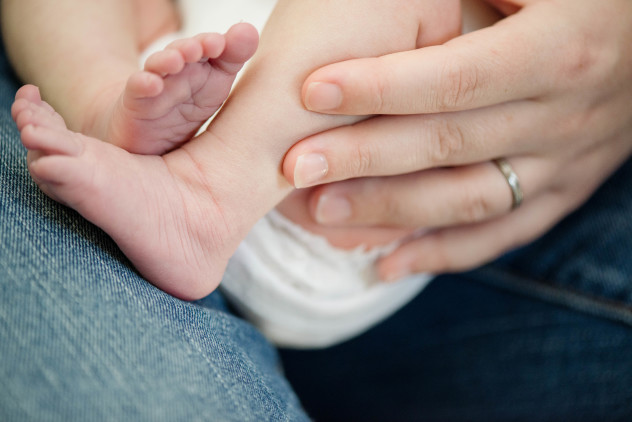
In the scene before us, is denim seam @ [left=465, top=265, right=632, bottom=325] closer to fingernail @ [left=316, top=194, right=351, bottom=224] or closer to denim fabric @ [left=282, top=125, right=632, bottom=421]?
denim fabric @ [left=282, top=125, right=632, bottom=421]

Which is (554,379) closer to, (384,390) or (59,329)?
(384,390)

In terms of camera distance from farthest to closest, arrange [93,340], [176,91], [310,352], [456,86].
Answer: [310,352], [456,86], [176,91], [93,340]

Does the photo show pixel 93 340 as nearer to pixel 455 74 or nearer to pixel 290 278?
pixel 290 278

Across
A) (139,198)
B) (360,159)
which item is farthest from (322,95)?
(139,198)

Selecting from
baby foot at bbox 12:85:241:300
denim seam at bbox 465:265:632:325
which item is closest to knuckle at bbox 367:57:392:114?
baby foot at bbox 12:85:241:300

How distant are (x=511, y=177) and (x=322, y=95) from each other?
1.19 ft

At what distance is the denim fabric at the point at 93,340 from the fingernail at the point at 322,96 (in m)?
0.27

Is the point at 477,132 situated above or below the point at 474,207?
above

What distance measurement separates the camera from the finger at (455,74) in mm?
582

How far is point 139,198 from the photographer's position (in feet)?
1.73

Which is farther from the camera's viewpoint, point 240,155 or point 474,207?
point 474,207

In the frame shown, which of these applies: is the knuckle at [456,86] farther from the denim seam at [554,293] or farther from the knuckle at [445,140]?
the denim seam at [554,293]

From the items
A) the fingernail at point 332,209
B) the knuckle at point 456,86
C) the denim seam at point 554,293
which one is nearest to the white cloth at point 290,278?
the fingernail at point 332,209

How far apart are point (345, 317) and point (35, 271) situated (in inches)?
19.6
